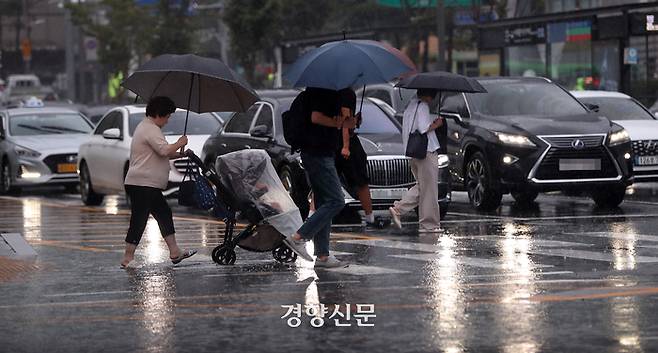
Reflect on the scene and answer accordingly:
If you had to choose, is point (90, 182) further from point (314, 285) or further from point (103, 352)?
point (103, 352)

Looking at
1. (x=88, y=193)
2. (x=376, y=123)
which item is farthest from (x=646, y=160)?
(x=88, y=193)

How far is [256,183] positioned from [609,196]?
7.88 meters

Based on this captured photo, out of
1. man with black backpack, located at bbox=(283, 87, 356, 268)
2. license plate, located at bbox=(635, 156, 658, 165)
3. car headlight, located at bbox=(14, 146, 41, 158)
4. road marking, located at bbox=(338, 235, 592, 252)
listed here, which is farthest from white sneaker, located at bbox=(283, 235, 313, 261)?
car headlight, located at bbox=(14, 146, 41, 158)

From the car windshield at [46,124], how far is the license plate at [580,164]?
37.4 feet

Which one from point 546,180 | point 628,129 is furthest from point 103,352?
point 628,129

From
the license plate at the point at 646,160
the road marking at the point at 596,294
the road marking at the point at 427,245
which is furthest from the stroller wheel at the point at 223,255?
the license plate at the point at 646,160

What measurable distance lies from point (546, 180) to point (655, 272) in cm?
738

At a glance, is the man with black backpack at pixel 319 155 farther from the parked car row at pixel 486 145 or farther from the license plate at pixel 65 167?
the license plate at pixel 65 167

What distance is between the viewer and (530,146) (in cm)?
1967

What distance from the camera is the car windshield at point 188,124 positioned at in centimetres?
2341

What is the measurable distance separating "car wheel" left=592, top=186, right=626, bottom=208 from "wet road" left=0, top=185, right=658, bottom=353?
2357 millimetres

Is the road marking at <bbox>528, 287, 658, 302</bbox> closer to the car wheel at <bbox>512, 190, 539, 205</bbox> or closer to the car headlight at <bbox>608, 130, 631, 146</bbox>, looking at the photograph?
the car headlight at <bbox>608, 130, 631, 146</bbox>

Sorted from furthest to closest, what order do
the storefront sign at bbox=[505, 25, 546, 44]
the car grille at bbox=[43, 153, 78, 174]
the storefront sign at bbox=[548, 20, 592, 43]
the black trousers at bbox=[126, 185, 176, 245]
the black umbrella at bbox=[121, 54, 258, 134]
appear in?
the storefront sign at bbox=[505, 25, 546, 44] < the storefront sign at bbox=[548, 20, 592, 43] < the car grille at bbox=[43, 153, 78, 174] < the black umbrella at bbox=[121, 54, 258, 134] < the black trousers at bbox=[126, 185, 176, 245]

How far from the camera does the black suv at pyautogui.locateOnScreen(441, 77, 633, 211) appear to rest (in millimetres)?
19672
